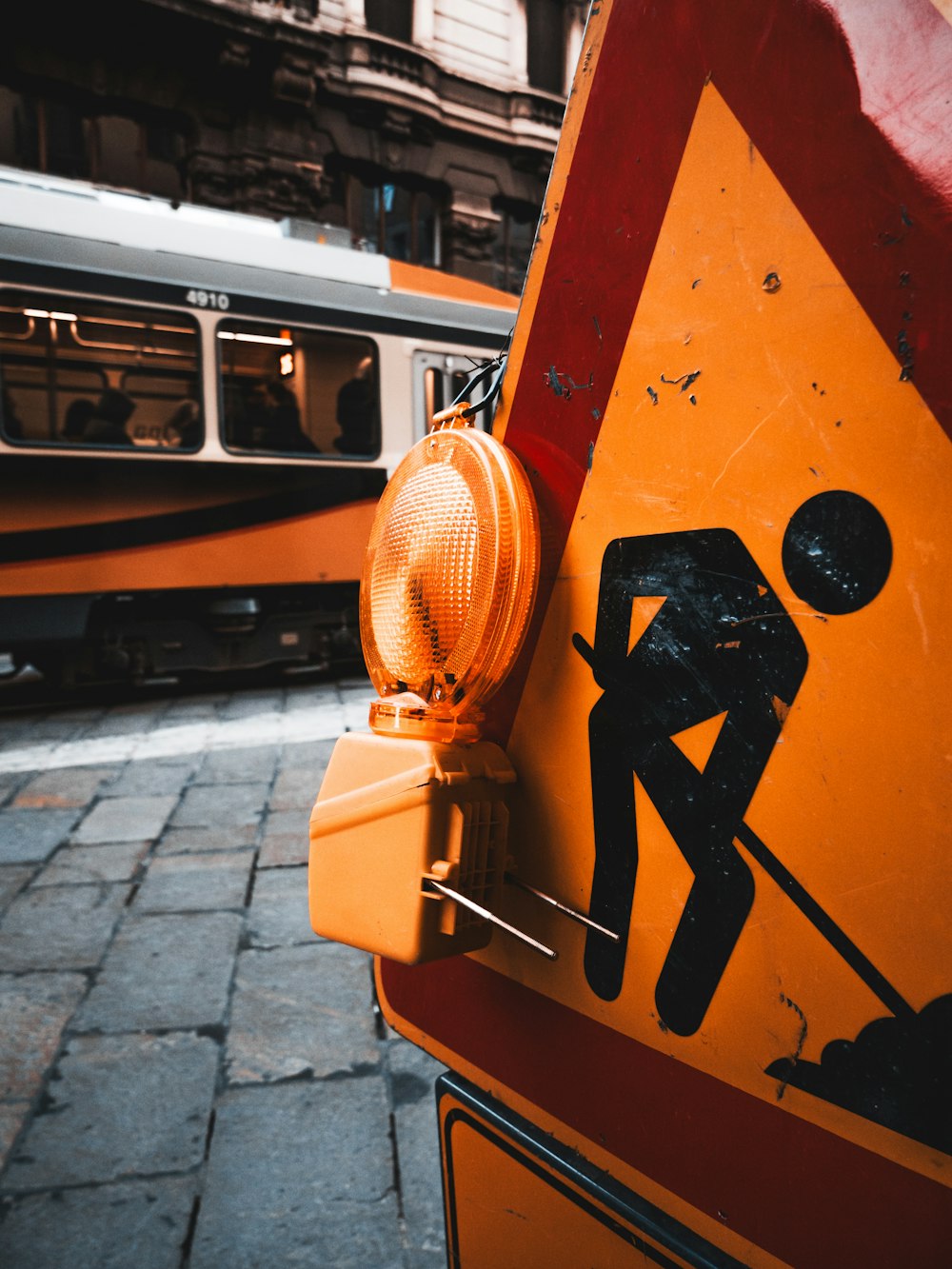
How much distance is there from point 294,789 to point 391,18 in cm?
1347

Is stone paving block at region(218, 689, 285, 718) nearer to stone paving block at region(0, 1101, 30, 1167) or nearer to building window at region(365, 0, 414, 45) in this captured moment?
stone paving block at region(0, 1101, 30, 1167)

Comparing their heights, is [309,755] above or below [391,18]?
below

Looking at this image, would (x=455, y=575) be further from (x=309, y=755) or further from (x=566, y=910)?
(x=309, y=755)

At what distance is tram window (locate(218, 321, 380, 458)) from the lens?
677 centimetres

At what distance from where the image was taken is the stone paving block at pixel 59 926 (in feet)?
9.09

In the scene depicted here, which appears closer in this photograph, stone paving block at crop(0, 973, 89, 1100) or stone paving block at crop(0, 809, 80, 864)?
stone paving block at crop(0, 973, 89, 1100)

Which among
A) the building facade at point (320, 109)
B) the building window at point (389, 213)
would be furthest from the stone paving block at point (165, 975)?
the building window at point (389, 213)

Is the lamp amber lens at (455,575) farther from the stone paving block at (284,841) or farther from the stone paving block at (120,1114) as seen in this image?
the stone paving block at (284,841)

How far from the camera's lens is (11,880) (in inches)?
134

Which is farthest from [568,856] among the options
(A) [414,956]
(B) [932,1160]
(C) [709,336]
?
(C) [709,336]

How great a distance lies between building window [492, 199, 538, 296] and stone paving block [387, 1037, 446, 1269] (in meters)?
14.2

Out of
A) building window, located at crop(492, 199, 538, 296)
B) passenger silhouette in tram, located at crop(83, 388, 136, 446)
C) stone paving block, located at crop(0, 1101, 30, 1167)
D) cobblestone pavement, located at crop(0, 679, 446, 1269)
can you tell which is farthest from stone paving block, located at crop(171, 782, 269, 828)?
building window, located at crop(492, 199, 538, 296)

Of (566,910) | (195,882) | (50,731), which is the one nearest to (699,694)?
(566,910)

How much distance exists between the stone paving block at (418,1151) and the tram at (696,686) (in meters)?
0.77
